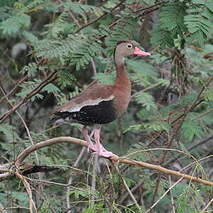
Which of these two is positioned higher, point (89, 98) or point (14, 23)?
point (14, 23)

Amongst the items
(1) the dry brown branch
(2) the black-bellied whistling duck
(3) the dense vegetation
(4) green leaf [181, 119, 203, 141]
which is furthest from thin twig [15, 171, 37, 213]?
(4) green leaf [181, 119, 203, 141]

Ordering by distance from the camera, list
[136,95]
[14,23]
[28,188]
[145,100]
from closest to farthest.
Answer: [28,188] < [14,23] < [145,100] < [136,95]

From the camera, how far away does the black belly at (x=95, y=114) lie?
14.5ft

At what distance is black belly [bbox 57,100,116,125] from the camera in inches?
174

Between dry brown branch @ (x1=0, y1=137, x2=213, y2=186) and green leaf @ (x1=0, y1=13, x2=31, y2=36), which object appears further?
green leaf @ (x1=0, y1=13, x2=31, y2=36)

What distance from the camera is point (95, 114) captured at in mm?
4465

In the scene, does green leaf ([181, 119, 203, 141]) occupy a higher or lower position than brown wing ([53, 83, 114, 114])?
lower

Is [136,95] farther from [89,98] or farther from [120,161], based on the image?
[120,161]

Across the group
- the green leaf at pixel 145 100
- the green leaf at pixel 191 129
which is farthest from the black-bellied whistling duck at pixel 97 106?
the green leaf at pixel 145 100

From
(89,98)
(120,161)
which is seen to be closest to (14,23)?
(89,98)

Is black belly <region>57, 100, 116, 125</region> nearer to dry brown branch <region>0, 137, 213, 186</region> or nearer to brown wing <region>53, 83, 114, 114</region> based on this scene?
brown wing <region>53, 83, 114, 114</region>

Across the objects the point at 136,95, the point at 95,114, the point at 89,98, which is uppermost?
the point at 89,98

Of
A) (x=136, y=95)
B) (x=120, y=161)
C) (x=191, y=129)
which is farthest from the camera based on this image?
(x=136, y=95)

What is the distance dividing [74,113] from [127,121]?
8.30ft
